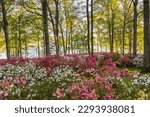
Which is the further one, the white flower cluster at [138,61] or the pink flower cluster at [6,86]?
the white flower cluster at [138,61]

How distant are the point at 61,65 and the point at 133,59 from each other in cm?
848

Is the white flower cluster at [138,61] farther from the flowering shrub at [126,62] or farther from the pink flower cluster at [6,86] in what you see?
the pink flower cluster at [6,86]

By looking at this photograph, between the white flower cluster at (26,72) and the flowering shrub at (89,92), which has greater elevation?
the white flower cluster at (26,72)

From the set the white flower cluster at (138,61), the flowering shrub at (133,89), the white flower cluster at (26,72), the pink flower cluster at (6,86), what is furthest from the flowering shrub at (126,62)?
the pink flower cluster at (6,86)

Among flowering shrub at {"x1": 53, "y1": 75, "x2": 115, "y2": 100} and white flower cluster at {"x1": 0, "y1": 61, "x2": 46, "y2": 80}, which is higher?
white flower cluster at {"x1": 0, "y1": 61, "x2": 46, "y2": 80}

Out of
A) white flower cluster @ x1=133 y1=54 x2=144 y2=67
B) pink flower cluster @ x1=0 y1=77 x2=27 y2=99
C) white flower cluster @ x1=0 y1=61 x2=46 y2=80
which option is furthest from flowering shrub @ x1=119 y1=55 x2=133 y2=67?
pink flower cluster @ x1=0 y1=77 x2=27 y2=99

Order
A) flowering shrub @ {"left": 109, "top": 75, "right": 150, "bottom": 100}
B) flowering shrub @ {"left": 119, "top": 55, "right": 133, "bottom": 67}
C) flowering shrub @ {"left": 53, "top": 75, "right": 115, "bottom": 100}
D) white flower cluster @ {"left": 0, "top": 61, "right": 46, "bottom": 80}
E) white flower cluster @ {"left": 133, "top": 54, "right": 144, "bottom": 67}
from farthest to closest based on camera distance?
flowering shrub @ {"left": 119, "top": 55, "right": 133, "bottom": 67}
white flower cluster @ {"left": 133, "top": 54, "right": 144, "bottom": 67}
white flower cluster @ {"left": 0, "top": 61, "right": 46, "bottom": 80}
flowering shrub @ {"left": 109, "top": 75, "right": 150, "bottom": 100}
flowering shrub @ {"left": 53, "top": 75, "right": 115, "bottom": 100}

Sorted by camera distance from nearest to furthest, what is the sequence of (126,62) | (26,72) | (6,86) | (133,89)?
(133,89) < (6,86) < (26,72) < (126,62)

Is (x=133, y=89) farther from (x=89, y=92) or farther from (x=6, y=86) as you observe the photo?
(x=6, y=86)

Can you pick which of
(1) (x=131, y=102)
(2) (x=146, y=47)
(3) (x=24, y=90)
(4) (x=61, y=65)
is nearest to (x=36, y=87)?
(3) (x=24, y=90)

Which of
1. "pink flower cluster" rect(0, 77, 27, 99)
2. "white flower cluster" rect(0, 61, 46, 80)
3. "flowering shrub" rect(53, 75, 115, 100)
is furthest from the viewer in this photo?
"white flower cluster" rect(0, 61, 46, 80)

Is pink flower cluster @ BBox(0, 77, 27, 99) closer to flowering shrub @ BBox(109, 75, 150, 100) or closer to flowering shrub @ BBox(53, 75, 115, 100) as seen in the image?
flowering shrub @ BBox(53, 75, 115, 100)

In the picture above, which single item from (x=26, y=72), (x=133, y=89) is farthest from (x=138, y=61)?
(x=133, y=89)

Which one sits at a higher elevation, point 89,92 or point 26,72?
point 26,72
